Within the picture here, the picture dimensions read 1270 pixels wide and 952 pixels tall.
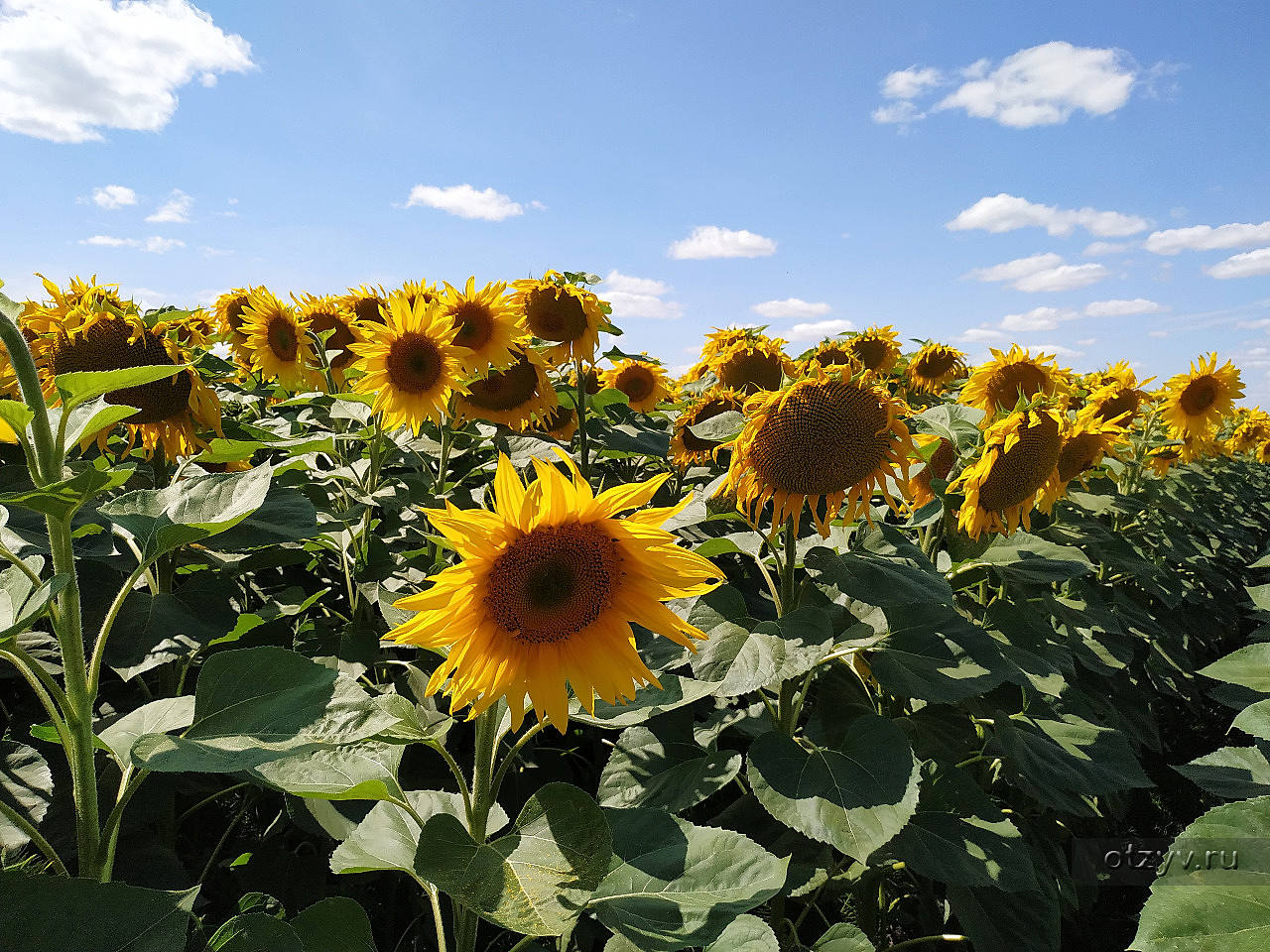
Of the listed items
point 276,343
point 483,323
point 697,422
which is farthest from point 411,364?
point 276,343

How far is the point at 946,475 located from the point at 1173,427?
15.6ft

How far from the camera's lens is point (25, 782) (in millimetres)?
1554

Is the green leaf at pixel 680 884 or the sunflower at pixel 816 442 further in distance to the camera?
the sunflower at pixel 816 442

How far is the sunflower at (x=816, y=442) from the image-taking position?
2219 millimetres

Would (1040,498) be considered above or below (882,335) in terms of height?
below

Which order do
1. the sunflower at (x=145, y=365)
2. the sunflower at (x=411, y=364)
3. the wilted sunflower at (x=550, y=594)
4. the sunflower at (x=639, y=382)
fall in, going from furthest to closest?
the sunflower at (x=639, y=382) → the sunflower at (x=411, y=364) → the sunflower at (x=145, y=365) → the wilted sunflower at (x=550, y=594)

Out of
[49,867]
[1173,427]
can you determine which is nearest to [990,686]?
[49,867]

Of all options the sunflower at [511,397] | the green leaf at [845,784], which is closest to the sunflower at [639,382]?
the sunflower at [511,397]

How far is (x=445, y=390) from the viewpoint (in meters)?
3.38

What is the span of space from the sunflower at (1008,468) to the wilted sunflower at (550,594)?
66.9 inches

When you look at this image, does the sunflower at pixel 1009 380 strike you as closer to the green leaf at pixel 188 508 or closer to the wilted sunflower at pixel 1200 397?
the wilted sunflower at pixel 1200 397

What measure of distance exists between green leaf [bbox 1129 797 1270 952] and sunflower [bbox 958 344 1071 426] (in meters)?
3.41

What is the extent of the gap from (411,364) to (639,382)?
2552 millimetres

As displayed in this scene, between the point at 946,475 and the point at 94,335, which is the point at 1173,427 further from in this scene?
the point at 94,335
